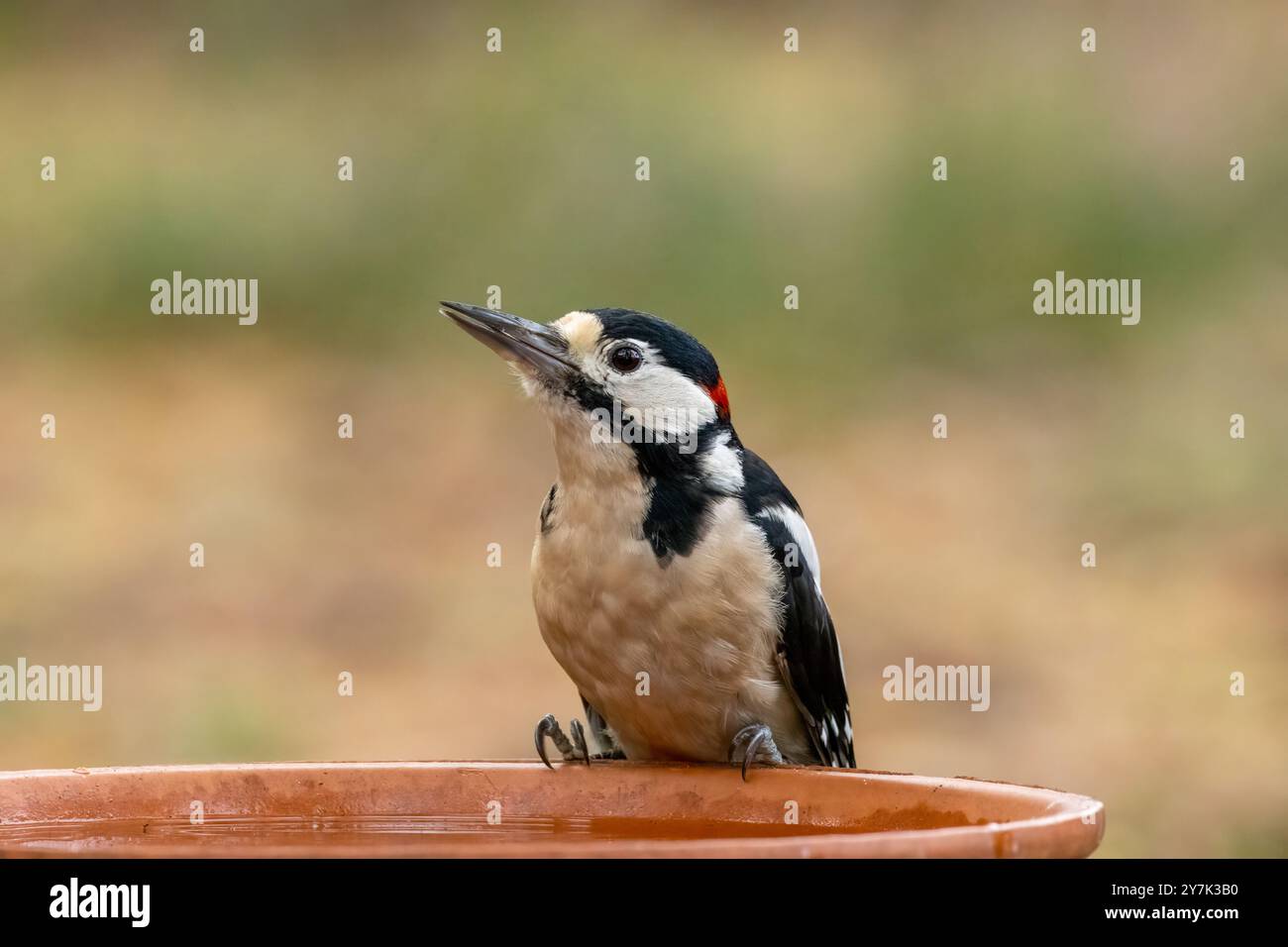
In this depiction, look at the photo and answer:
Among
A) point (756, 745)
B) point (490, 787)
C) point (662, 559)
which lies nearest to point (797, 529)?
point (662, 559)

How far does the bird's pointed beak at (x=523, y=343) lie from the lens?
359cm

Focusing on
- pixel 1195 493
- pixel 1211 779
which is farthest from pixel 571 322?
pixel 1195 493

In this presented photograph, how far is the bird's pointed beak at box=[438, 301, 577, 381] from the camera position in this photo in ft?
11.8

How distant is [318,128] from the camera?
10750mm

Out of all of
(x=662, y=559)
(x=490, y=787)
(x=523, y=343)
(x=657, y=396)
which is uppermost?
(x=523, y=343)

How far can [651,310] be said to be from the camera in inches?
356

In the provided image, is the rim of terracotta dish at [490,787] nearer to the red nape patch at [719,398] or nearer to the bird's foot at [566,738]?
the bird's foot at [566,738]

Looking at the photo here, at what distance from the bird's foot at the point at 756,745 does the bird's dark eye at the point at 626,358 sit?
785 mm

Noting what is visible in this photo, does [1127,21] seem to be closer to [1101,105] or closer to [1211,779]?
[1101,105]

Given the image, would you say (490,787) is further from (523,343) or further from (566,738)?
(523,343)

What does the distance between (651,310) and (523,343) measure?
5.49 metres

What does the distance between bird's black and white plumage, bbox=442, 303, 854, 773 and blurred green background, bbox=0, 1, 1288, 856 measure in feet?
9.71

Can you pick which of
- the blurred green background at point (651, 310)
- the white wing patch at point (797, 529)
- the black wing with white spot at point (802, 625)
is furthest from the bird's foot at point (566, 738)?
the blurred green background at point (651, 310)
